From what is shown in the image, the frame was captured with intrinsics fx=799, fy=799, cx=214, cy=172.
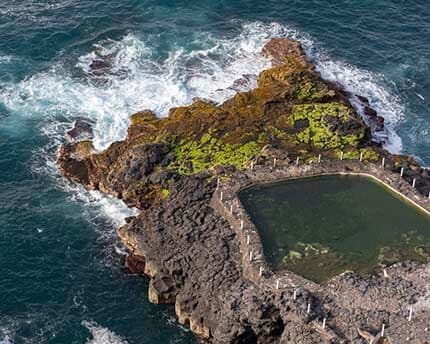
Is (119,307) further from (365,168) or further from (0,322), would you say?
(365,168)

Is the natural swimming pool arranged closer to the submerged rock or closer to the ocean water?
the ocean water

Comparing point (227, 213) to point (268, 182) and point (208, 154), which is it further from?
point (208, 154)

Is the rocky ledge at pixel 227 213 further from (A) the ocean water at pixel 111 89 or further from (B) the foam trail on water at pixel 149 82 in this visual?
(B) the foam trail on water at pixel 149 82

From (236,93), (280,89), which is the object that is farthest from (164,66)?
(280,89)

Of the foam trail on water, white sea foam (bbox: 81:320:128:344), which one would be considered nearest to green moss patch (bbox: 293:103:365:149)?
the foam trail on water

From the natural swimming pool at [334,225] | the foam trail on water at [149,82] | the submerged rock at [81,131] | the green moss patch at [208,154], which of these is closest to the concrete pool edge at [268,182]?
the natural swimming pool at [334,225]

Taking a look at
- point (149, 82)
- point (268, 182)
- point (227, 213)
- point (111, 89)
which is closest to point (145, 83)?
point (149, 82)
